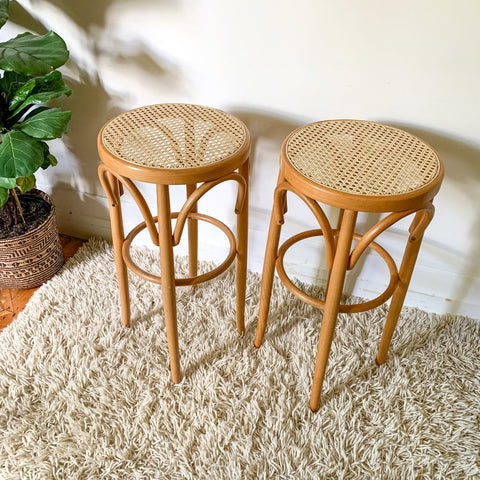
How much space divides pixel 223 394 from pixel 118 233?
21.5 inches

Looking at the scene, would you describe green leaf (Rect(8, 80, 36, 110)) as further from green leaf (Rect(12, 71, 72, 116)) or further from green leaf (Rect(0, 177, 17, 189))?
green leaf (Rect(0, 177, 17, 189))

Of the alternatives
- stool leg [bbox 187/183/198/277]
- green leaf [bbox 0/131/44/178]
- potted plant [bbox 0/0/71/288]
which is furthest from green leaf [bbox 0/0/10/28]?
stool leg [bbox 187/183/198/277]

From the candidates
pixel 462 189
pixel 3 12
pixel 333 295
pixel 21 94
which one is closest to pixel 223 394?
pixel 333 295

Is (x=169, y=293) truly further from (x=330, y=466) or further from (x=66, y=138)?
(x=66, y=138)

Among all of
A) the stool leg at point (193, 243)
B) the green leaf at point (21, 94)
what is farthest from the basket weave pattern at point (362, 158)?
the green leaf at point (21, 94)

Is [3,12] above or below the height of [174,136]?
above

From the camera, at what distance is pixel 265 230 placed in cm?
166

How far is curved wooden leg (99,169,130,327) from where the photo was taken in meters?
1.26

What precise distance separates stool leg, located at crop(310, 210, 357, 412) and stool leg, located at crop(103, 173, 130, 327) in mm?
605

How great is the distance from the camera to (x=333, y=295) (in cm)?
114

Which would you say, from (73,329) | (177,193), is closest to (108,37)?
(177,193)

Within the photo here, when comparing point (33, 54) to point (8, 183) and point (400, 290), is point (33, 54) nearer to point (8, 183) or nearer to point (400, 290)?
point (8, 183)

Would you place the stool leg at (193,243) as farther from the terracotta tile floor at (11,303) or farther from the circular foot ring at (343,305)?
the terracotta tile floor at (11,303)

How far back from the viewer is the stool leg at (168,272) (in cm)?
111
